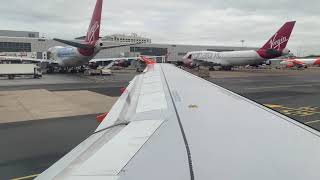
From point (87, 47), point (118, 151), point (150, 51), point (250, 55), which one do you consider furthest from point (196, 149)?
point (150, 51)

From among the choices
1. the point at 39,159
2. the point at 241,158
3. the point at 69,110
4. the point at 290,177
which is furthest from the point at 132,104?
the point at 69,110

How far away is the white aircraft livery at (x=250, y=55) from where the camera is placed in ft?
180

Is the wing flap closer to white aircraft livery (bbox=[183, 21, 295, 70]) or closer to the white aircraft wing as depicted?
the white aircraft wing

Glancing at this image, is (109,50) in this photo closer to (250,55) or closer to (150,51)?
(150,51)

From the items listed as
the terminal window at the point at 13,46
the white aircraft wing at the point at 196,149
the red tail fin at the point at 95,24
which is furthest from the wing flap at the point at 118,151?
the terminal window at the point at 13,46

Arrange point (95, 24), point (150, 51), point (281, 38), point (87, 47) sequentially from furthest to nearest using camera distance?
1. point (150, 51)
2. point (281, 38)
3. point (95, 24)
4. point (87, 47)

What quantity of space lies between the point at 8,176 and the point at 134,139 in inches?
195

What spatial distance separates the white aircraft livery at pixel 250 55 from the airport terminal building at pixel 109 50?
12.3m

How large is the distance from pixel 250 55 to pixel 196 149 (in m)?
61.5

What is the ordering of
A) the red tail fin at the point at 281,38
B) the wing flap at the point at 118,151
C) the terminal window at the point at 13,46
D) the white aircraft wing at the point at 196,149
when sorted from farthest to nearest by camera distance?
the terminal window at the point at 13,46 → the red tail fin at the point at 281,38 → the wing flap at the point at 118,151 → the white aircraft wing at the point at 196,149

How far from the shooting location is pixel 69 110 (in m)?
15.3

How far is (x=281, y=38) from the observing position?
55.1 m

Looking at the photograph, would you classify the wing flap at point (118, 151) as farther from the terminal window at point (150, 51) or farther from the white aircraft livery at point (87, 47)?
the terminal window at point (150, 51)

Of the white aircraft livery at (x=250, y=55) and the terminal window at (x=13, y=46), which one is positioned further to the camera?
the terminal window at (x=13, y=46)
